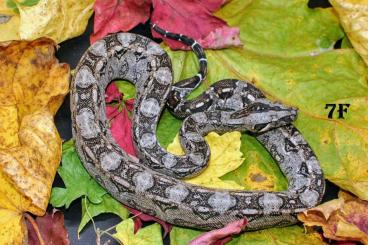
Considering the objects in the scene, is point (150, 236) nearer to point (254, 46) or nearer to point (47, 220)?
point (47, 220)

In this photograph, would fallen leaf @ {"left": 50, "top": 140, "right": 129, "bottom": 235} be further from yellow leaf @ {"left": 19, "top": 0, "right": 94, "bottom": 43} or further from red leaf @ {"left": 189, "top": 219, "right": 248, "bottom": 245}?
yellow leaf @ {"left": 19, "top": 0, "right": 94, "bottom": 43}

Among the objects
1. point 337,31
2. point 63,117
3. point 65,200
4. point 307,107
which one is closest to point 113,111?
point 63,117

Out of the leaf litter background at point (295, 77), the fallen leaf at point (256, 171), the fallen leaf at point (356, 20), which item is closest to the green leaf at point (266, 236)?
the leaf litter background at point (295, 77)

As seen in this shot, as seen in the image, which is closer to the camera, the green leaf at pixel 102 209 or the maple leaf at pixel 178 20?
the green leaf at pixel 102 209

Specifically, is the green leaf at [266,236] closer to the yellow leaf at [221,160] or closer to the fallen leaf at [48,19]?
the yellow leaf at [221,160]

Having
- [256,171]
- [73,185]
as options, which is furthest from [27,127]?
[256,171]

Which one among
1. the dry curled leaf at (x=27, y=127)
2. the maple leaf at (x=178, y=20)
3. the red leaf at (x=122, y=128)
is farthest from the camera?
the maple leaf at (x=178, y=20)
